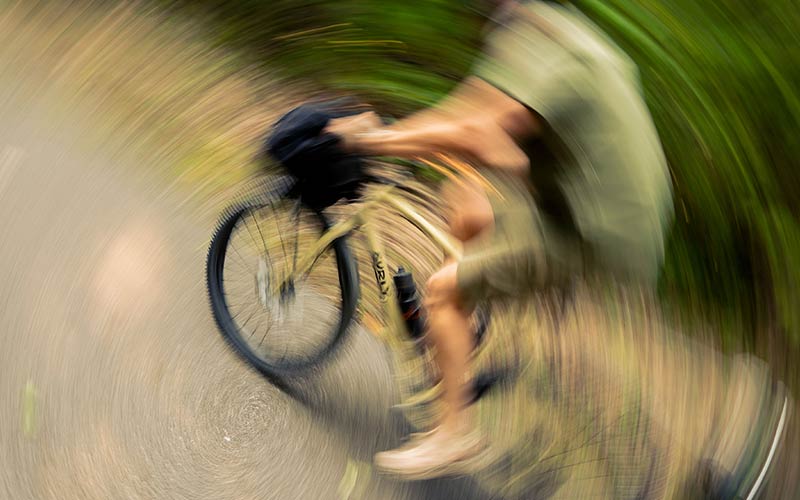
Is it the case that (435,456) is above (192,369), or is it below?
below

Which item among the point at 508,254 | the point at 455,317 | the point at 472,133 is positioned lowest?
the point at 455,317

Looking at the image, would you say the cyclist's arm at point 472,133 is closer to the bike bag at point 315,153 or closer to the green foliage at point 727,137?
the bike bag at point 315,153

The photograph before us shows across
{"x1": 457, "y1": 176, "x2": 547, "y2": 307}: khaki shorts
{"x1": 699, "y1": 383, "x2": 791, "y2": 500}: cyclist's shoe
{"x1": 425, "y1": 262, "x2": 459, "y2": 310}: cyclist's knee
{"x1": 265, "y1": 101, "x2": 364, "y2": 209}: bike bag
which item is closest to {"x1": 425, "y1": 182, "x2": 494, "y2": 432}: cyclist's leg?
{"x1": 425, "y1": 262, "x2": 459, "y2": 310}: cyclist's knee

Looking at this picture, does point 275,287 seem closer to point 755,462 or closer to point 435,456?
point 435,456

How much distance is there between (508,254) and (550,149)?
469 mm

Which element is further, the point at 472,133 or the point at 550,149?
the point at 472,133

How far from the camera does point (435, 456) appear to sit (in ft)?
10.2

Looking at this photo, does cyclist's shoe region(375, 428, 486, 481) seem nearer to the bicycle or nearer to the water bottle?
the bicycle

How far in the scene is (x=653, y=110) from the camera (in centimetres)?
363

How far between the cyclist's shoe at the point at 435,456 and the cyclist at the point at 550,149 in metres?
0.61

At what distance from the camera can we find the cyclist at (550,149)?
226 cm

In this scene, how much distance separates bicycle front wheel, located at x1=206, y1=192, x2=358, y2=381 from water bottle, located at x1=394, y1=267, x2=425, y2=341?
0.25 metres

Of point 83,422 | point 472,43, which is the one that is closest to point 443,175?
point 472,43

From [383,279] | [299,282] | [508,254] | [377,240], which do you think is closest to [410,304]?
[383,279]
